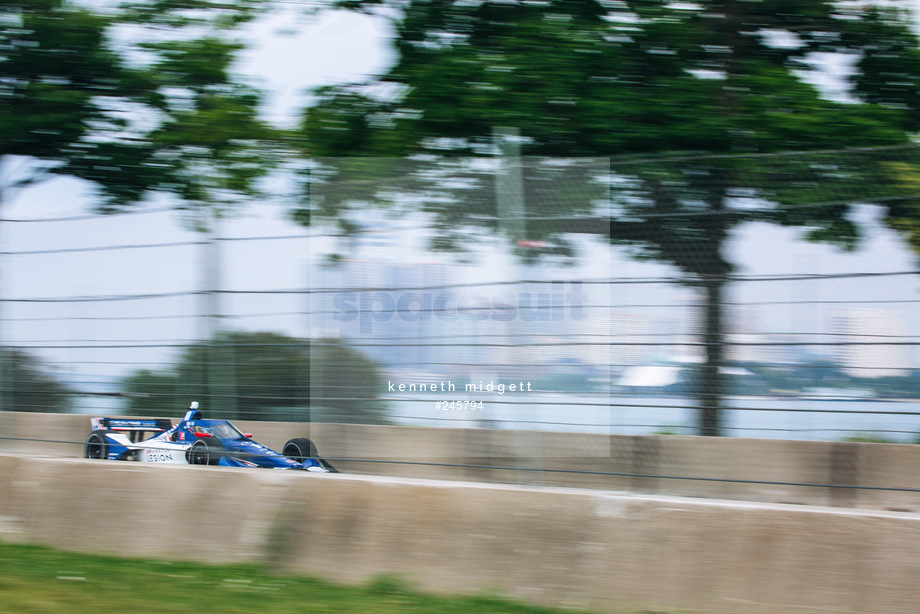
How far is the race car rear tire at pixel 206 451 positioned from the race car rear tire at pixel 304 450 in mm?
633

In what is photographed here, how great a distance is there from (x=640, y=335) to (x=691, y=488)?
2.87 ft

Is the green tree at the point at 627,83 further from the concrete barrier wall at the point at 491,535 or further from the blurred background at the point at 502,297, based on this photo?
the concrete barrier wall at the point at 491,535

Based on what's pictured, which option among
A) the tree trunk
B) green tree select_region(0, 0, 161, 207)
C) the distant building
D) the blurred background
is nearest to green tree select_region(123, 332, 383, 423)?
the blurred background

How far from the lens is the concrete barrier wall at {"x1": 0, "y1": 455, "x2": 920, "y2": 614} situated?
3621 millimetres

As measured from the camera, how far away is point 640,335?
4.51 m

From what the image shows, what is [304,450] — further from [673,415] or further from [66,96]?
[66,96]

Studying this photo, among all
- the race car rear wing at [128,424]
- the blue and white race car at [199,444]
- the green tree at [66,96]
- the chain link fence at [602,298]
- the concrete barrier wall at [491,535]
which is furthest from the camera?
the green tree at [66,96]

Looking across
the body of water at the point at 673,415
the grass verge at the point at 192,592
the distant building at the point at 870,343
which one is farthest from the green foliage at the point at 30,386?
the distant building at the point at 870,343

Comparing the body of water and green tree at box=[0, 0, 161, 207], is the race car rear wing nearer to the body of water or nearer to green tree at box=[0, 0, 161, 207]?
the body of water

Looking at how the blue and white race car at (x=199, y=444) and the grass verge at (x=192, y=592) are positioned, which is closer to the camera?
the grass verge at (x=192, y=592)

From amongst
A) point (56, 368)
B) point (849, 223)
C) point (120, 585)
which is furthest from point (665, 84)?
point (120, 585)

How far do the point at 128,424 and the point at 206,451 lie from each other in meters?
1.32

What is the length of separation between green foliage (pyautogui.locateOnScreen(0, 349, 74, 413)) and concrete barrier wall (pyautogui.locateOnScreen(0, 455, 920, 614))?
2.47 feet

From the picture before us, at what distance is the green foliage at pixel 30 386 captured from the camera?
611cm
